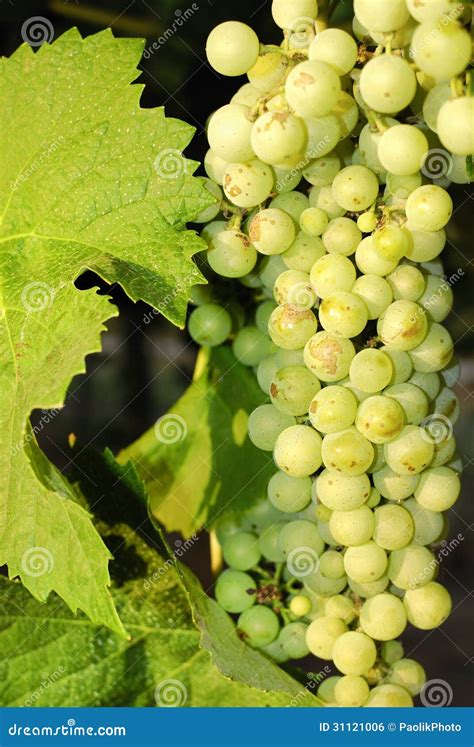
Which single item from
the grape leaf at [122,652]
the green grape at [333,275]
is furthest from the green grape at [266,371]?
the grape leaf at [122,652]

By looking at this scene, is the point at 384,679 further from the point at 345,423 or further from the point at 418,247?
the point at 418,247

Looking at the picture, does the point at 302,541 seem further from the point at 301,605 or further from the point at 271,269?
the point at 271,269

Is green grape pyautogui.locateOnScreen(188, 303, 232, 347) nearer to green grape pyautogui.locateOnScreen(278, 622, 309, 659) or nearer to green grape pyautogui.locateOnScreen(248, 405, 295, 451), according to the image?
green grape pyautogui.locateOnScreen(248, 405, 295, 451)

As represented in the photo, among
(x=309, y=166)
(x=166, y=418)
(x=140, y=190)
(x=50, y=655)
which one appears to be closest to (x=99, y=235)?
(x=140, y=190)

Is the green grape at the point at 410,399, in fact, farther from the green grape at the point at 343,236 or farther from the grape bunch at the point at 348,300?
the green grape at the point at 343,236

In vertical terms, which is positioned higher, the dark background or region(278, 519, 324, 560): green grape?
the dark background

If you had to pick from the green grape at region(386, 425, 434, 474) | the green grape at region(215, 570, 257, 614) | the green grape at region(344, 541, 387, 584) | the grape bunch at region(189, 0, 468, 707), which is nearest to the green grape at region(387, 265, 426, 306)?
the grape bunch at region(189, 0, 468, 707)

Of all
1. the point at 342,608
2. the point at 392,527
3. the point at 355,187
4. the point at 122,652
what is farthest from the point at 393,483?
the point at 122,652
